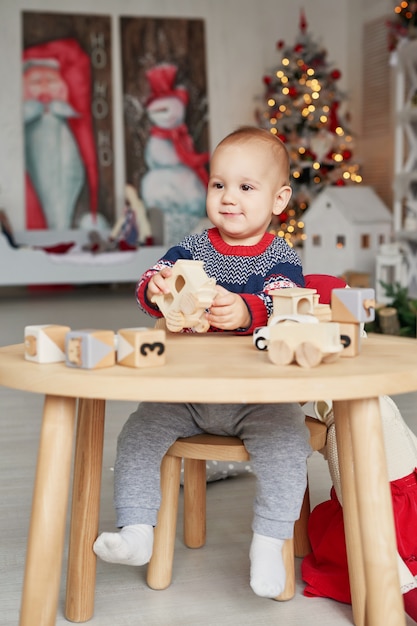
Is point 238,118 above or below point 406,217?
above

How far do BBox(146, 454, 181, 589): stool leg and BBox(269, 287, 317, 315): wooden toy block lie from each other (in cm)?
35

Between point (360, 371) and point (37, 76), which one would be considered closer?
point (360, 371)

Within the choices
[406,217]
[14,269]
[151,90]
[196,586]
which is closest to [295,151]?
[406,217]

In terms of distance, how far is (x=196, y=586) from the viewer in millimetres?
1580

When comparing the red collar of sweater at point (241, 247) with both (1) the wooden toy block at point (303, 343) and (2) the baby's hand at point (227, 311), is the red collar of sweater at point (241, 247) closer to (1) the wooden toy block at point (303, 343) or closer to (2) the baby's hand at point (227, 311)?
(2) the baby's hand at point (227, 311)

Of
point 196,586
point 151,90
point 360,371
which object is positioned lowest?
point 196,586

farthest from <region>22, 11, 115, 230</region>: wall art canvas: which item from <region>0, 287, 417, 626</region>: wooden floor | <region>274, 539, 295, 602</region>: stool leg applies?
<region>274, 539, 295, 602</region>: stool leg

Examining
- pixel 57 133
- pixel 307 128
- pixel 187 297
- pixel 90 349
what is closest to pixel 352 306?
pixel 187 297

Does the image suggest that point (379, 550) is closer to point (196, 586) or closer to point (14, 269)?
point (196, 586)

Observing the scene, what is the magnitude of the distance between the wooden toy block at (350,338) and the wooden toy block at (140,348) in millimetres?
271

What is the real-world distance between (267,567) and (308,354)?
37 centimetres

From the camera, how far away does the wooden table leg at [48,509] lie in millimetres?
1167

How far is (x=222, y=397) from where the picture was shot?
1.06 m

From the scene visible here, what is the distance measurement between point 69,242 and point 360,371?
255 inches
